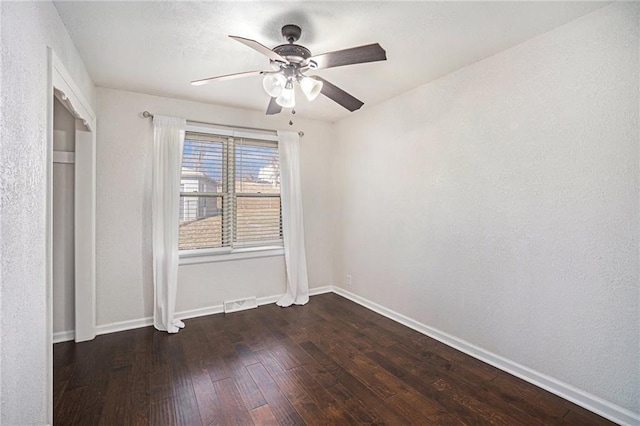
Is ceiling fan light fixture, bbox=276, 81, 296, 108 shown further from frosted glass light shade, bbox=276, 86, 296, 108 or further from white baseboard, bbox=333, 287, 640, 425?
white baseboard, bbox=333, 287, 640, 425

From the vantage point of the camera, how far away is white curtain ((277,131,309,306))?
13.3ft

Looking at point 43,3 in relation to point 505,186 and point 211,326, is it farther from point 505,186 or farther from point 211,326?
point 505,186

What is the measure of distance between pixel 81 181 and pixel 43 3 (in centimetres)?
177

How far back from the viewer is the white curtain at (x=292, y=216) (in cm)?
405

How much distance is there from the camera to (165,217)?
3.32 meters

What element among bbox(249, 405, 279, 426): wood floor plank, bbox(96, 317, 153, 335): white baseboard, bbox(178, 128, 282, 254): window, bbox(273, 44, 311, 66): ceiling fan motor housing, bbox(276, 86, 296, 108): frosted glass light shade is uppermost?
bbox(273, 44, 311, 66): ceiling fan motor housing

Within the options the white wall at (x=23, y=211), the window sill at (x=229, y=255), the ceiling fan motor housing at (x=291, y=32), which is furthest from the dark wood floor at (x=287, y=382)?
the ceiling fan motor housing at (x=291, y=32)

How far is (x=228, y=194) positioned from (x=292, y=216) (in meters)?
0.85

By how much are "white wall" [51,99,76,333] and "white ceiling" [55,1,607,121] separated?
57 cm

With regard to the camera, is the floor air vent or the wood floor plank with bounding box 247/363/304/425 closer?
the wood floor plank with bounding box 247/363/304/425

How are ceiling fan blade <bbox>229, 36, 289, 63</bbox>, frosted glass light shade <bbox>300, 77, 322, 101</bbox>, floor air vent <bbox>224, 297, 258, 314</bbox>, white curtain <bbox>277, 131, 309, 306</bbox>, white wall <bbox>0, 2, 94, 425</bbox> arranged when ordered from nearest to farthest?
white wall <bbox>0, 2, 94, 425</bbox>
ceiling fan blade <bbox>229, 36, 289, 63</bbox>
frosted glass light shade <bbox>300, 77, 322, 101</bbox>
floor air vent <bbox>224, 297, 258, 314</bbox>
white curtain <bbox>277, 131, 309, 306</bbox>

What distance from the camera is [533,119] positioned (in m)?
2.27

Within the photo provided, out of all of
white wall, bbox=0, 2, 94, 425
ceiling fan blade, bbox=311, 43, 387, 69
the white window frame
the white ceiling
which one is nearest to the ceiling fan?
ceiling fan blade, bbox=311, 43, 387, 69

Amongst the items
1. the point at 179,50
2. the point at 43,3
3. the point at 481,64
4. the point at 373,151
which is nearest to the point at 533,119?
the point at 481,64
